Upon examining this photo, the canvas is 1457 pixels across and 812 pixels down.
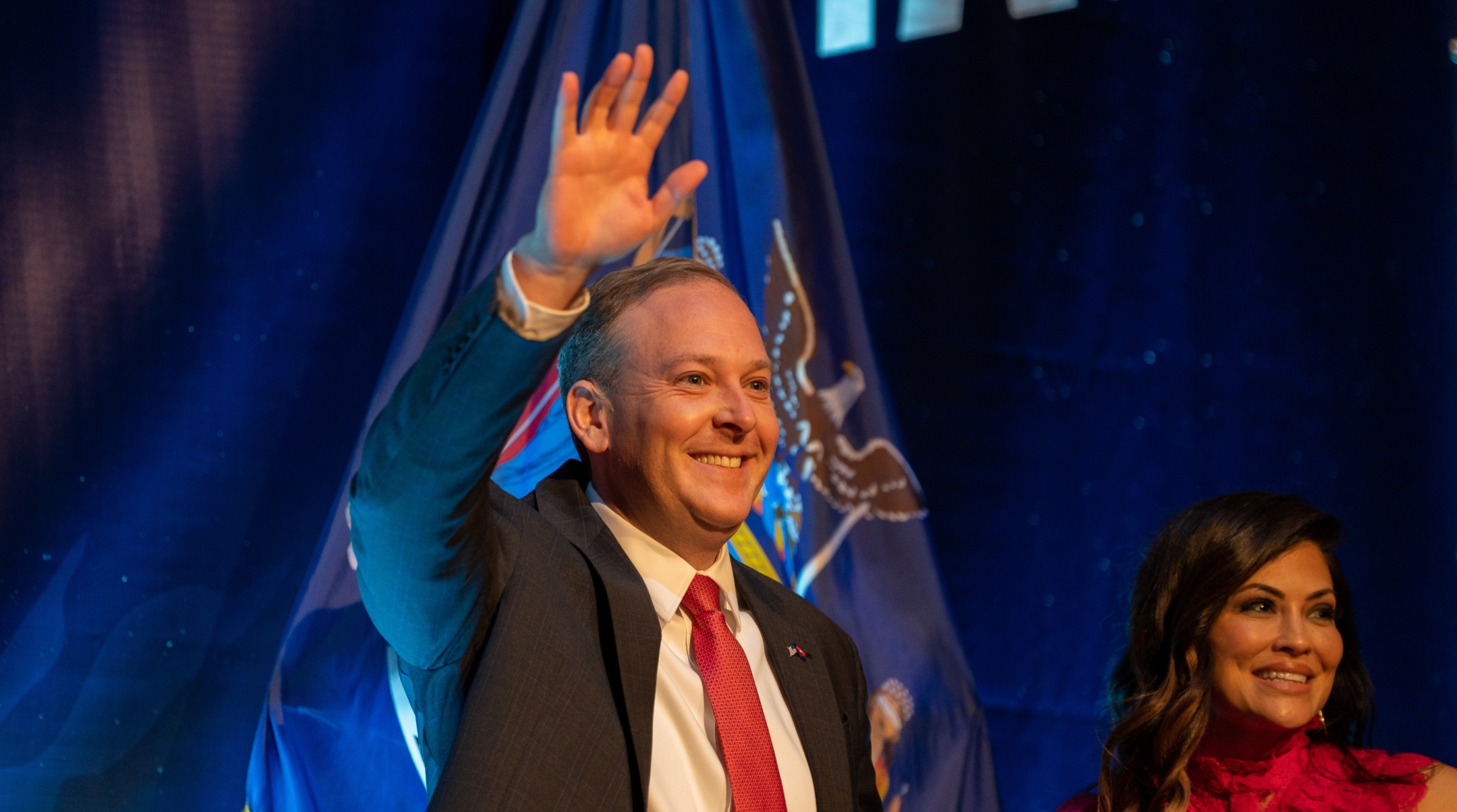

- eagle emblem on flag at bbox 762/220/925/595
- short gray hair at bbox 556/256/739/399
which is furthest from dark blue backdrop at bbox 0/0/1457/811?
short gray hair at bbox 556/256/739/399

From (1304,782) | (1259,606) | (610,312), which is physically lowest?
(1304,782)

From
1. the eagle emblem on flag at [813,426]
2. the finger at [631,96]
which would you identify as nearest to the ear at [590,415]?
the finger at [631,96]

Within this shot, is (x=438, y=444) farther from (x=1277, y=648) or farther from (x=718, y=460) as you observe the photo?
(x=1277, y=648)

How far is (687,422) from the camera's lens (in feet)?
5.64

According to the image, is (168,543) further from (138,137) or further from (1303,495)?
(1303,495)

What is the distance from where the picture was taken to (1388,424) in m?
3.15

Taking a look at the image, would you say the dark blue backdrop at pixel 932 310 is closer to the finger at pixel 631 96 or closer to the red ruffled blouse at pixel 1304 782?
the red ruffled blouse at pixel 1304 782

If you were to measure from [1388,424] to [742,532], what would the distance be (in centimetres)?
170

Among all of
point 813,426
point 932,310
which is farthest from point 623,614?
point 932,310

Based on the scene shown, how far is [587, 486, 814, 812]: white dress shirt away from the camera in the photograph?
62.2 inches

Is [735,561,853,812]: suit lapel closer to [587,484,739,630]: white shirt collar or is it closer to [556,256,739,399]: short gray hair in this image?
[587,484,739,630]: white shirt collar

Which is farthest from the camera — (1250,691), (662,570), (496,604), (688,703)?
(1250,691)

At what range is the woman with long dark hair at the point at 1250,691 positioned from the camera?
2045 mm

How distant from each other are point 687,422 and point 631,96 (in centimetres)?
53
